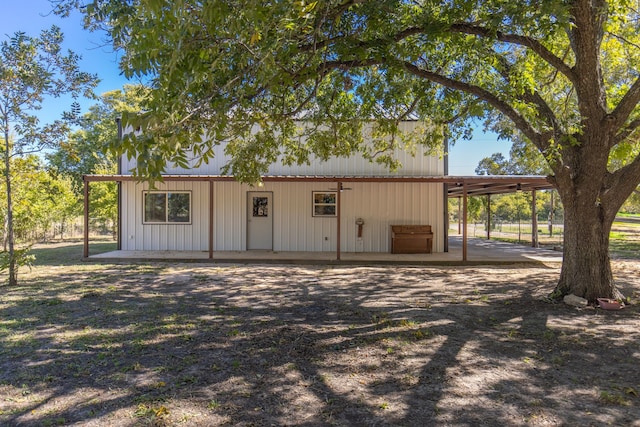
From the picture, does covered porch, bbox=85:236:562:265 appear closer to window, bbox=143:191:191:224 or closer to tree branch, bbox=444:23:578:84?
window, bbox=143:191:191:224

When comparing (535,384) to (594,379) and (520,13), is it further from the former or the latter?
(520,13)

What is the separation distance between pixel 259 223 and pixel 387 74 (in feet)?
26.5

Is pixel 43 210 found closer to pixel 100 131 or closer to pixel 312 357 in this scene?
pixel 100 131

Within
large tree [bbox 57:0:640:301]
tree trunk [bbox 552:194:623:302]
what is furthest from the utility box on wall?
tree trunk [bbox 552:194:623:302]

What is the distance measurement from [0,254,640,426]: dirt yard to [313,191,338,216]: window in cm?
566

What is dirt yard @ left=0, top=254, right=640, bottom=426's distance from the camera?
3043 millimetres

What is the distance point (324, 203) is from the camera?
13.4 metres

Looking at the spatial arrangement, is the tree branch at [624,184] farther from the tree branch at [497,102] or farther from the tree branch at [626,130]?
the tree branch at [497,102]

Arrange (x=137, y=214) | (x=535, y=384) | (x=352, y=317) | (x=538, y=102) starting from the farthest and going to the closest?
(x=137, y=214), (x=538, y=102), (x=352, y=317), (x=535, y=384)

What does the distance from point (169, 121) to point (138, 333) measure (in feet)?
9.96

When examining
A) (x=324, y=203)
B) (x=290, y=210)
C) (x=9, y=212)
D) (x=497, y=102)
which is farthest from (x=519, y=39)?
(x=9, y=212)

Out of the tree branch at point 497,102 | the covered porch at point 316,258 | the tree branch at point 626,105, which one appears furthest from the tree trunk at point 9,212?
the tree branch at point 626,105

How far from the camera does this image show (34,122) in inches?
301

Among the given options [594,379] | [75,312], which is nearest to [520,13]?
[594,379]
